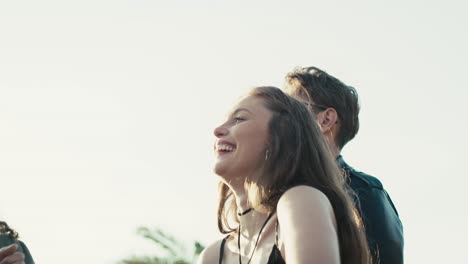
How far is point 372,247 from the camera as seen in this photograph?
268 inches

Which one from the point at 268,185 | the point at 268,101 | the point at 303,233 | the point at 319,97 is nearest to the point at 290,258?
the point at 303,233

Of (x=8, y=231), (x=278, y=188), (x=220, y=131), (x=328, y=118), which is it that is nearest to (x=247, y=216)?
(x=278, y=188)

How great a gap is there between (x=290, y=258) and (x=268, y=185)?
1.89ft

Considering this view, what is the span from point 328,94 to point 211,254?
1.98 m

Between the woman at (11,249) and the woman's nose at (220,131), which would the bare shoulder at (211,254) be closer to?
the woman's nose at (220,131)

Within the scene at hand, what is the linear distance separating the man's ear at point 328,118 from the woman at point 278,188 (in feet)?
5.37

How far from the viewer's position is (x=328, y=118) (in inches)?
308

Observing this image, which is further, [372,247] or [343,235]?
[372,247]

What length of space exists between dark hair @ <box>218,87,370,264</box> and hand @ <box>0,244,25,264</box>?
3.90ft

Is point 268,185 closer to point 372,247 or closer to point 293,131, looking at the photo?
point 293,131

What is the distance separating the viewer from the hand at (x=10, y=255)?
6088mm

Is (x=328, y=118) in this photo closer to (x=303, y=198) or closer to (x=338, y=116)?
(x=338, y=116)

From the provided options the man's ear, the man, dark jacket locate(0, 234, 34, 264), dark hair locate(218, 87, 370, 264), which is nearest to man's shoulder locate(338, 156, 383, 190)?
the man

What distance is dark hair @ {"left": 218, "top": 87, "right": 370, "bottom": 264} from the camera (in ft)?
18.5
